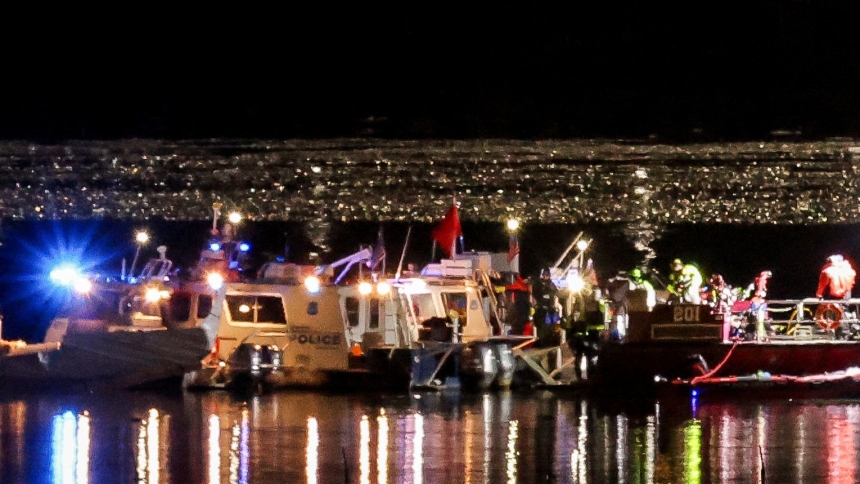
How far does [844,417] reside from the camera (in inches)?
925

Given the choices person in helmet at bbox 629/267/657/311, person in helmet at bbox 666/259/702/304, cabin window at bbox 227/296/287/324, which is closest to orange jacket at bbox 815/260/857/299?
person in helmet at bbox 666/259/702/304

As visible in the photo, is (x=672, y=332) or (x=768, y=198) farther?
(x=768, y=198)

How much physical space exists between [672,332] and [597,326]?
2.36 m

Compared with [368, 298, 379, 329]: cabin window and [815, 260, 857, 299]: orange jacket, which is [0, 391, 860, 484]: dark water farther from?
[815, 260, 857, 299]: orange jacket

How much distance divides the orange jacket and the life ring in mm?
246

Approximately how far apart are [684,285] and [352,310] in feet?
18.2

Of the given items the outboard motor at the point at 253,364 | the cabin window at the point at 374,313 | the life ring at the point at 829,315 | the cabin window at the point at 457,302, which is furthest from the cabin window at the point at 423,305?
the life ring at the point at 829,315

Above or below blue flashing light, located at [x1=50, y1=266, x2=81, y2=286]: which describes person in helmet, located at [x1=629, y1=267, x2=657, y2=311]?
below

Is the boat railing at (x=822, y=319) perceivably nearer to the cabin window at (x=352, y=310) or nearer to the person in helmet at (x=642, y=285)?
the person in helmet at (x=642, y=285)

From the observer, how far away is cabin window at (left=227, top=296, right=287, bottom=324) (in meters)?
29.0

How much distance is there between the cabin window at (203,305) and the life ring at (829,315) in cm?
995

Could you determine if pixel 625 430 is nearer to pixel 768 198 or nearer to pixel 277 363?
pixel 277 363

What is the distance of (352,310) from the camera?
96.7ft

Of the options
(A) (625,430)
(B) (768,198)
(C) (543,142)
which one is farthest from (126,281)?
(B) (768,198)
